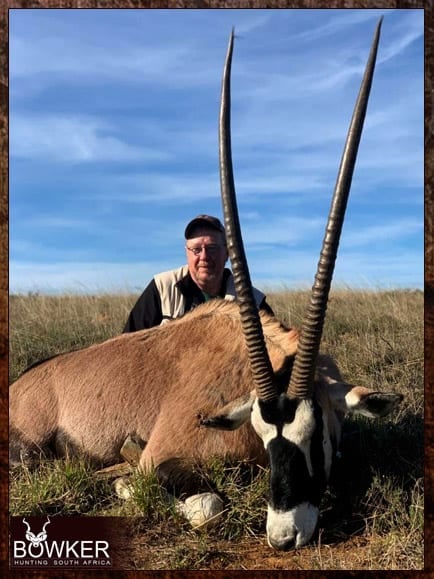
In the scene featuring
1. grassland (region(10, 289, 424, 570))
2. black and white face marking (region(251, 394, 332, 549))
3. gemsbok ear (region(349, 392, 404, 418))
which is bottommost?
grassland (region(10, 289, 424, 570))

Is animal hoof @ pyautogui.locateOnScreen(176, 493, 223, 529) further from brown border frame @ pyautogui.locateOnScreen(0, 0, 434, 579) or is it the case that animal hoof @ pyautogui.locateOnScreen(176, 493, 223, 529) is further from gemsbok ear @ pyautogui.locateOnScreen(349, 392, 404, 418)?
gemsbok ear @ pyautogui.locateOnScreen(349, 392, 404, 418)

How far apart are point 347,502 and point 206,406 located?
1.21 m

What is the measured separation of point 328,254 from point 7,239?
184cm

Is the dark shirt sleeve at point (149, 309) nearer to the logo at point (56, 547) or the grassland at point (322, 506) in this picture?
the grassland at point (322, 506)

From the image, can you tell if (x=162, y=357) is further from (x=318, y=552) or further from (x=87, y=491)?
(x=318, y=552)

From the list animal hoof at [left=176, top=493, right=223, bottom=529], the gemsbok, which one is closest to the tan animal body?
the gemsbok

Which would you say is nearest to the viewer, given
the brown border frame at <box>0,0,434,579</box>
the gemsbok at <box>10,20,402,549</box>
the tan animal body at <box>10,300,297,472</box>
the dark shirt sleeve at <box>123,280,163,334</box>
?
the brown border frame at <box>0,0,434,579</box>

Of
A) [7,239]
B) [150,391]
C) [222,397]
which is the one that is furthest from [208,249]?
[7,239]

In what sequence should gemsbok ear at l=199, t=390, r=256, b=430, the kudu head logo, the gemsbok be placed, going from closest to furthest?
1. the kudu head logo
2. the gemsbok
3. gemsbok ear at l=199, t=390, r=256, b=430

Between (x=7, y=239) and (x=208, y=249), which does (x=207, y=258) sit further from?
(x=7, y=239)

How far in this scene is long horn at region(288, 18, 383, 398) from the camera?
13.2 feet

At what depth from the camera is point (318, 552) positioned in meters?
4.02

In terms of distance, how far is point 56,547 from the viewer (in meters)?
3.95

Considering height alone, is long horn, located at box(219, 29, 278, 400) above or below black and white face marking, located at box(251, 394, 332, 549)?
above
